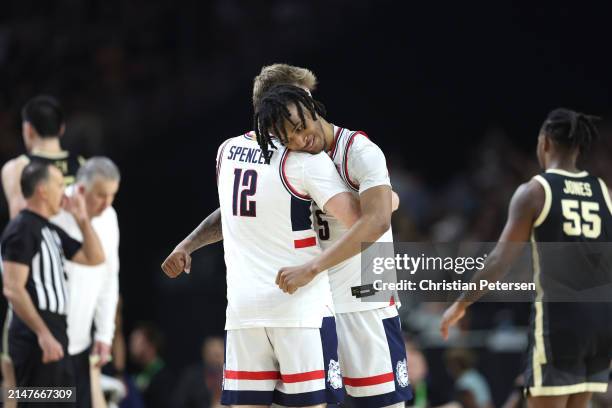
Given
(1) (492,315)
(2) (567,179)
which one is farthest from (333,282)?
(1) (492,315)

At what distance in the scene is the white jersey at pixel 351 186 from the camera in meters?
4.42

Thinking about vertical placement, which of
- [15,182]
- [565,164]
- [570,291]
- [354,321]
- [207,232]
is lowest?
[354,321]

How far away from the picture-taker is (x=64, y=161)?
22.9 ft

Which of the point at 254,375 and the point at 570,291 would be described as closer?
the point at 254,375

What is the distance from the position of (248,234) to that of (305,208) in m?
0.28

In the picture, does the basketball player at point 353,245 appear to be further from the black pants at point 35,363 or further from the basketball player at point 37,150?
the basketball player at point 37,150

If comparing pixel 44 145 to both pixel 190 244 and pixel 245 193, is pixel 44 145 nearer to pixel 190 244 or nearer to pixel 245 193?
pixel 190 244

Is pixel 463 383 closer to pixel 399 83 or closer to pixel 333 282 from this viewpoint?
pixel 333 282

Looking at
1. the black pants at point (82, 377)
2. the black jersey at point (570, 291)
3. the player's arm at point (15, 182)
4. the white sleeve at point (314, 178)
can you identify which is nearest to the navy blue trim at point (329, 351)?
the white sleeve at point (314, 178)

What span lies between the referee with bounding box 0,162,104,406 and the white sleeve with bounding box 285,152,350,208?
2.37m

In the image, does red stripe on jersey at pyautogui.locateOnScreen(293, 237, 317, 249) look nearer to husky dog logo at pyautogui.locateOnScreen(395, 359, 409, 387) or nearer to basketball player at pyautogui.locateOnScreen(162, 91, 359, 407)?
basketball player at pyautogui.locateOnScreen(162, 91, 359, 407)

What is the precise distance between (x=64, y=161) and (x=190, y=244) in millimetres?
2440

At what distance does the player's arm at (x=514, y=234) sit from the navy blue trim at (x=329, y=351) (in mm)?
1302

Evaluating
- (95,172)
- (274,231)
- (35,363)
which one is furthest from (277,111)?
(95,172)
